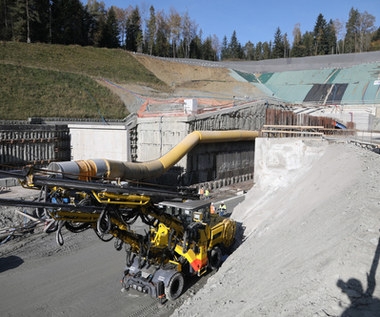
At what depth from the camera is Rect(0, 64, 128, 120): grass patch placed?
29.2 m

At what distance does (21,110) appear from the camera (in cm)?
2862

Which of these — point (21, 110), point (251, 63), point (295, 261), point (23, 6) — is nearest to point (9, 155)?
point (21, 110)

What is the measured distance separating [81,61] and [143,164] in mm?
37133

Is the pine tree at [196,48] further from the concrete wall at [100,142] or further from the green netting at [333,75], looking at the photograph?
the concrete wall at [100,142]

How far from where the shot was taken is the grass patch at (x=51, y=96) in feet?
95.8

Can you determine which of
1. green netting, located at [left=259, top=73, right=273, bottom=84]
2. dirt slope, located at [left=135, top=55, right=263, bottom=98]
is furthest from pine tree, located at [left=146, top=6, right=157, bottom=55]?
green netting, located at [left=259, top=73, right=273, bottom=84]

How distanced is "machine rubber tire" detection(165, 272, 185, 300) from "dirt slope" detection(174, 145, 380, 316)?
4.14 feet

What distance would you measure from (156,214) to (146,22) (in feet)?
276

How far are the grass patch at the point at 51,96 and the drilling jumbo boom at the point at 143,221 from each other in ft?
66.3

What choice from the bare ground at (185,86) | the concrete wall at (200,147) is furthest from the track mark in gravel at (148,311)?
the bare ground at (185,86)

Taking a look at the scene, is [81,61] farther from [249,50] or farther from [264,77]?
[249,50]

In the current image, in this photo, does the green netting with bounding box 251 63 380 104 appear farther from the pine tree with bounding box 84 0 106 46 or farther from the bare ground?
the pine tree with bounding box 84 0 106 46

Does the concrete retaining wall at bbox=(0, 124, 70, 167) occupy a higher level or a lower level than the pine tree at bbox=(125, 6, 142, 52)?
lower

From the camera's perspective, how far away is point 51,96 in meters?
32.1
